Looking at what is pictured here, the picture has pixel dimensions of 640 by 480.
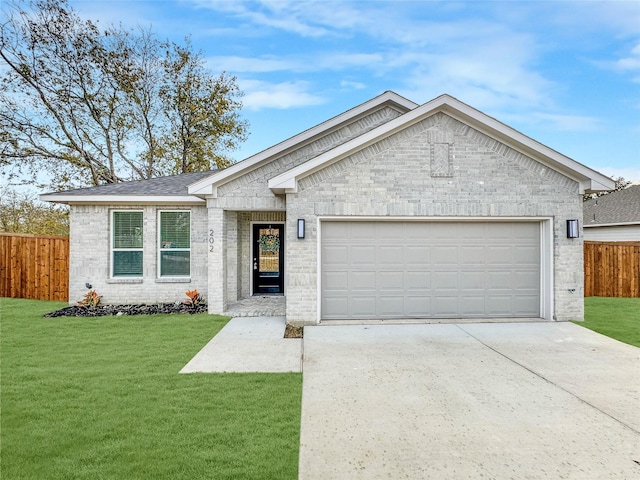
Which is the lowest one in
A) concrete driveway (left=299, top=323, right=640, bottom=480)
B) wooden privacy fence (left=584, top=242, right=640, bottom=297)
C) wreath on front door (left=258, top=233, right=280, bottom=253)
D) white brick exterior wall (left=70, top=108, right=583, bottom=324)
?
concrete driveway (left=299, top=323, right=640, bottom=480)

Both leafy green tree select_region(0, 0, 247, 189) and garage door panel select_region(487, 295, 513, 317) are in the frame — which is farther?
leafy green tree select_region(0, 0, 247, 189)

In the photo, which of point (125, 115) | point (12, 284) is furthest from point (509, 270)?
point (125, 115)

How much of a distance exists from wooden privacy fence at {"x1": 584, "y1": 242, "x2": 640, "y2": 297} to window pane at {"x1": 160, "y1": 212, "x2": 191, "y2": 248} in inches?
541

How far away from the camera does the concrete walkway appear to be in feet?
18.3

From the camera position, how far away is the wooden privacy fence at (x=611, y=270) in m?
12.9

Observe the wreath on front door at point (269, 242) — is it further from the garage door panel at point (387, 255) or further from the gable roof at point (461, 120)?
the garage door panel at point (387, 255)

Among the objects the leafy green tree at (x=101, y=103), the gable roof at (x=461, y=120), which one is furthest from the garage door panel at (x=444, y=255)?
the leafy green tree at (x=101, y=103)

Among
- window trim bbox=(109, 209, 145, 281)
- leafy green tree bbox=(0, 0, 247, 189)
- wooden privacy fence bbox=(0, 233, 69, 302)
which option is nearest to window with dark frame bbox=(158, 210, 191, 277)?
→ window trim bbox=(109, 209, 145, 281)

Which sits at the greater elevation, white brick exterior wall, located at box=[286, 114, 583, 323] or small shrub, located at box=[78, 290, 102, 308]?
white brick exterior wall, located at box=[286, 114, 583, 323]

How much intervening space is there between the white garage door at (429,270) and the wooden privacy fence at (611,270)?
6.20 metres

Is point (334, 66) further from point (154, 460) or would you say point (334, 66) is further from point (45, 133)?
point (154, 460)

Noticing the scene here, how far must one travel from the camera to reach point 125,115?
70.1 ft

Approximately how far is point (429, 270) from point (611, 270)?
9003 mm

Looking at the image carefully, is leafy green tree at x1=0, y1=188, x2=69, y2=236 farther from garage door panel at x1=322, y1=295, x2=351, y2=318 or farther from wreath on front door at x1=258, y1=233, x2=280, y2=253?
garage door panel at x1=322, y1=295, x2=351, y2=318
